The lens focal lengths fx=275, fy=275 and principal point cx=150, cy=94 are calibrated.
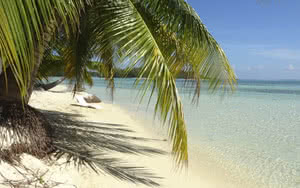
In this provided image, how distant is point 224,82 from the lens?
12.0ft

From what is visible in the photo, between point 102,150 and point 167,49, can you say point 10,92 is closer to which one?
point 102,150

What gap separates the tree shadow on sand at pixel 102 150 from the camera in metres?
3.56

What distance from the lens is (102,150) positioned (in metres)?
4.48

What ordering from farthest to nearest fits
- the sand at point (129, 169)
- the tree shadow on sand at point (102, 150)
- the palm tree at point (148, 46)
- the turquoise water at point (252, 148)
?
the turquoise water at point (252, 148) < the tree shadow on sand at point (102, 150) < the sand at point (129, 169) < the palm tree at point (148, 46)

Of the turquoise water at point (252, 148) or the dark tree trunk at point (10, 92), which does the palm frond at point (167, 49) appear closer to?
the turquoise water at point (252, 148)

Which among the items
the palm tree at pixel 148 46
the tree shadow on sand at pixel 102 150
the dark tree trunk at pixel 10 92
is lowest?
the tree shadow on sand at pixel 102 150

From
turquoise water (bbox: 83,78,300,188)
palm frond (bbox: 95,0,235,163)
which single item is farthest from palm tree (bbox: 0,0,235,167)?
turquoise water (bbox: 83,78,300,188)

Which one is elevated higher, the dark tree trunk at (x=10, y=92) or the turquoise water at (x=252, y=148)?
the dark tree trunk at (x=10, y=92)

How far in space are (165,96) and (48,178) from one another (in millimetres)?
1525

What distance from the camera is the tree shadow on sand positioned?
3.56 meters

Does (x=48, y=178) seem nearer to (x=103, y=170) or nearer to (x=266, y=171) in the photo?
(x=103, y=170)

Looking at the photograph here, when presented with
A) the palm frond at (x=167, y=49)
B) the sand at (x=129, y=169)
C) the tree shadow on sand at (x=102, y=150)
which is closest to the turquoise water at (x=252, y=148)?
the palm frond at (x=167, y=49)

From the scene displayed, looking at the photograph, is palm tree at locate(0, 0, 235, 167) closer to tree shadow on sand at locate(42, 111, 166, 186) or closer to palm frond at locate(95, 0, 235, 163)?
palm frond at locate(95, 0, 235, 163)

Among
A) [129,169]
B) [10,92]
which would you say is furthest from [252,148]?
[10,92]
